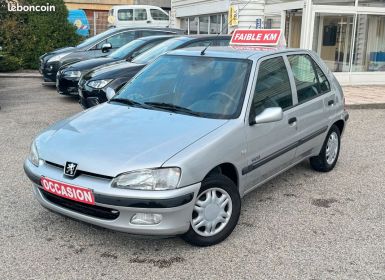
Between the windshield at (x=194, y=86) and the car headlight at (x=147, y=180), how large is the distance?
880 millimetres

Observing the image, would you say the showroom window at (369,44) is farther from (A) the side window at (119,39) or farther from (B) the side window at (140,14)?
(B) the side window at (140,14)

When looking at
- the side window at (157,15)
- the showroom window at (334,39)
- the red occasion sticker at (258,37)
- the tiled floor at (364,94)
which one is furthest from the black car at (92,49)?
the side window at (157,15)

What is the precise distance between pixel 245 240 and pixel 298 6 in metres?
10.4

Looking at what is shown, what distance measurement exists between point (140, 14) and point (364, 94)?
15334 mm

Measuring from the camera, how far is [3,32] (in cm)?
1541

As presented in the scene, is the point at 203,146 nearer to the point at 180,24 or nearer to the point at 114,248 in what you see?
the point at 114,248

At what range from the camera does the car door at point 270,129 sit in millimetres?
3961

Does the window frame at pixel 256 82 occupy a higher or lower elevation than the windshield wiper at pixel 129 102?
higher

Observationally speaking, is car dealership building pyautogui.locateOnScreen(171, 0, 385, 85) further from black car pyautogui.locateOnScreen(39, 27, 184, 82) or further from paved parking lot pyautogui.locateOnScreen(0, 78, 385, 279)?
paved parking lot pyautogui.locateOnScreen(0, 78, 385, 279)

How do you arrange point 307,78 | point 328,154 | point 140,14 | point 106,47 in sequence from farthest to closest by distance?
1. point 140,14
2. point 106,47
3. point 328,154
4. point 307,78

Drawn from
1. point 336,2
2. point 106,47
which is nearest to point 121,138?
point 106,47

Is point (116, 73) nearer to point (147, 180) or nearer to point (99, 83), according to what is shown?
point (99, 83)

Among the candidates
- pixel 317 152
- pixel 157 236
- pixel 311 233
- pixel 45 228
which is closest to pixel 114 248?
pixel 157 236

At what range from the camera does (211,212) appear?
3588 millimetres
